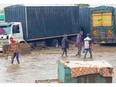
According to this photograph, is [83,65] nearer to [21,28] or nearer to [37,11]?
[21,28]

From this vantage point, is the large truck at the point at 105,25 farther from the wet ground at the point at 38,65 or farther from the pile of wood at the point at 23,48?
the pile of wood at the point at 23,48

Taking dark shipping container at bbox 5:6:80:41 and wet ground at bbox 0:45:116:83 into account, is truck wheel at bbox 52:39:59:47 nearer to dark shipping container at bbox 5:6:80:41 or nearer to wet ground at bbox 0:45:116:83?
dark shipping container at bbox 5:6:80:41

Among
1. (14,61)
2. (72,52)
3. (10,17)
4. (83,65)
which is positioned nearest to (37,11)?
(10,17)

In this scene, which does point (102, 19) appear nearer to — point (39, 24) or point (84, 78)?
→ point (39, 24)

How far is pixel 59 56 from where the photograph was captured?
23.3 m

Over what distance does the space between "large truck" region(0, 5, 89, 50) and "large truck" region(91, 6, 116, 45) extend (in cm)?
239

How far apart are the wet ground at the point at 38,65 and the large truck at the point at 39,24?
1.25 meters

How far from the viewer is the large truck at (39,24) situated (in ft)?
83.0

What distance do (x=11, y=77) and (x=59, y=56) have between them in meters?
7.38

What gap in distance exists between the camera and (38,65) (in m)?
19.6

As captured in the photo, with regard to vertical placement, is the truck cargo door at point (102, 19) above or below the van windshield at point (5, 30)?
above

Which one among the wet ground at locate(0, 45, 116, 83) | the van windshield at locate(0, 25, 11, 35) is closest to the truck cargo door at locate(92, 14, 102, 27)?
the wet ground at locate(0, 45, 116, 83)

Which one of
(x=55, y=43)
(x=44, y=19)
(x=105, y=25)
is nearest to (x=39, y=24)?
(x=44, y=19)

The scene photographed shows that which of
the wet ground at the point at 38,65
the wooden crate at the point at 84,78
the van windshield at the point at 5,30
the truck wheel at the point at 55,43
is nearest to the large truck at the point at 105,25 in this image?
the wet ground at the point at 38,65
